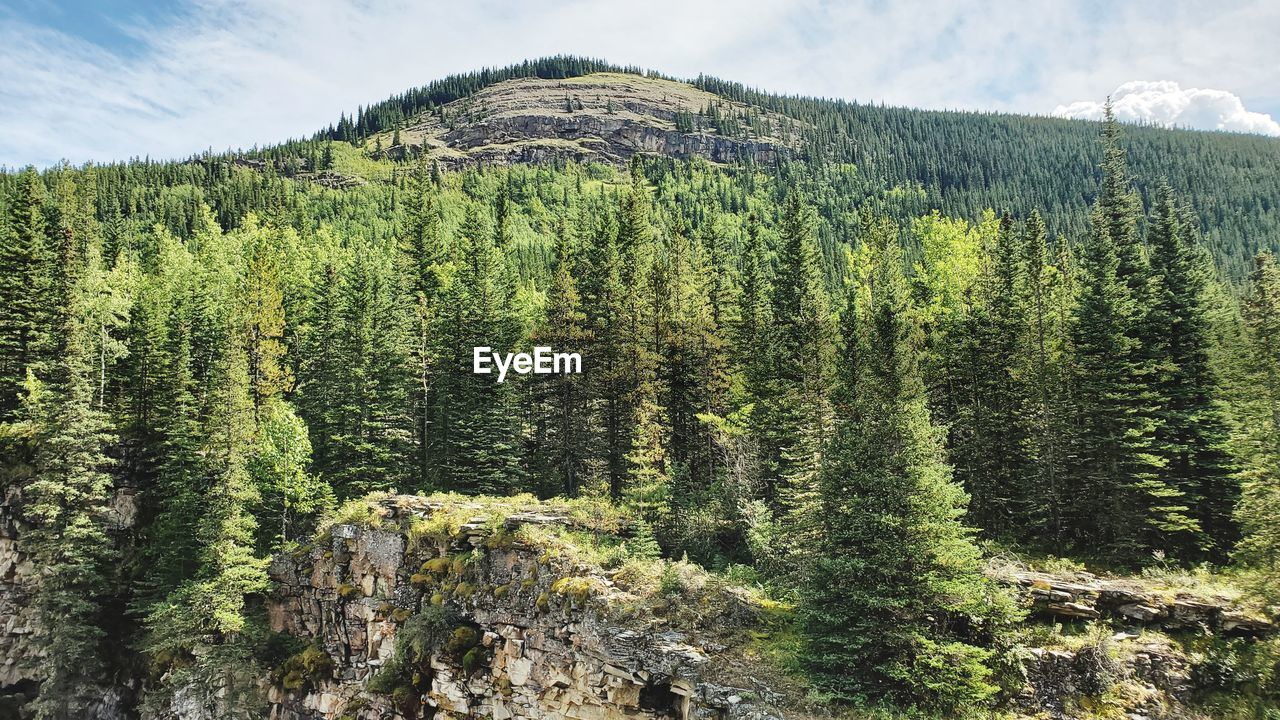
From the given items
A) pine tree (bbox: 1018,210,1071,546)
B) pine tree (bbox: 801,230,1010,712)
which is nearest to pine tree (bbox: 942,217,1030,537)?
pine tree (bbox: 1018,210,1071,546)

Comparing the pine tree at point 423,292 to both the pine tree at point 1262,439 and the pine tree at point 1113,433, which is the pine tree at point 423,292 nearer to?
the pine tree at point 1113,433

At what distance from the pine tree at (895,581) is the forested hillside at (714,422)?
0.08 meters

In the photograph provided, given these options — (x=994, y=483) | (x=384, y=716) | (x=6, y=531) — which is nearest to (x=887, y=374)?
(x=994, y=483)

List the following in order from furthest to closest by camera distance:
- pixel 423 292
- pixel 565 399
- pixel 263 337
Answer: pixel 423 292
pixel 263 337
pixel 565 399

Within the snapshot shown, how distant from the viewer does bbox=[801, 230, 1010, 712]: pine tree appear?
607 inches

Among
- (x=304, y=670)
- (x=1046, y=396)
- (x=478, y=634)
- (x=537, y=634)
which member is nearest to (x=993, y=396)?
(x=1046, y=396)

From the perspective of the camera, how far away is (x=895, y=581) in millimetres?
16547

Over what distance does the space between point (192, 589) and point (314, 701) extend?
8.26 meters

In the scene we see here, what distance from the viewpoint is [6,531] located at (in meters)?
35.4

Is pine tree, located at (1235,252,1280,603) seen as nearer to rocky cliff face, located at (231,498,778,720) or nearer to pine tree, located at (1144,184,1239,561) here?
pine tree, located at (1144,184,1239,561)

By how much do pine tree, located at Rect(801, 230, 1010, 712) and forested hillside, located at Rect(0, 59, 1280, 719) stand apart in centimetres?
8

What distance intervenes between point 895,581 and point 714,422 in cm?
1787

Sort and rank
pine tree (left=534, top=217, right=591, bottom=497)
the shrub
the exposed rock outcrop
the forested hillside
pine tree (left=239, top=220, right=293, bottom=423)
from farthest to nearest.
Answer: pine tree (left=239, top=220, right=293, bottom=423) → pine tree (left=534, top=217, right=591, bottom=497) → the shrub → the forested hillside → the exposed rock outcrop

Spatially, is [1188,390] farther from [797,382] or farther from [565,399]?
[565,399]
